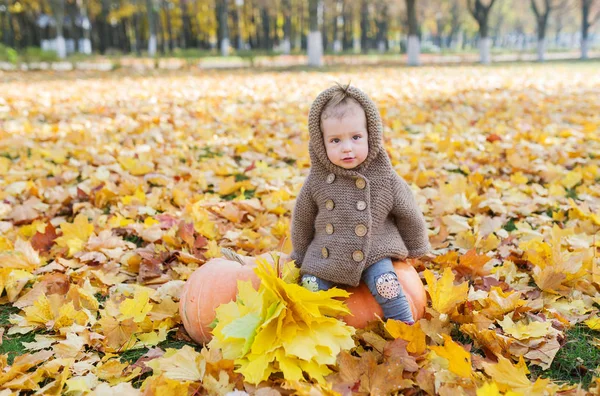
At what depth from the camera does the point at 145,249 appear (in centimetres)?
280

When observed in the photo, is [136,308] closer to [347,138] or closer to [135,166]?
[347,138]

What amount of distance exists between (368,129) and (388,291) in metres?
0.60

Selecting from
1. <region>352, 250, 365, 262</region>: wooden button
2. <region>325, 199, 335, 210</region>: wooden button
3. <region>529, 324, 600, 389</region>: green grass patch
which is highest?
<region>325, 199, 335, 210</region>: wooden button

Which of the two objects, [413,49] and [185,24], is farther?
[185,24]

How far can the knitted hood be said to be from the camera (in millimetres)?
2010

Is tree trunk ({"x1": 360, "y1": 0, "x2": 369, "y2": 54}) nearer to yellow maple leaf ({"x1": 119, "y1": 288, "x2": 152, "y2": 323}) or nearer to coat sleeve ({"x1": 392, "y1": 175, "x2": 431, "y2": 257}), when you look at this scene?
coat sleeve ({"x1": 392, "y1": 175, "x2": 431, "y2": 257})

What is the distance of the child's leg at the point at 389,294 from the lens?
1.95m

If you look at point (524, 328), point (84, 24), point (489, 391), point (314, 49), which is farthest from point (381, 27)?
point (489, 391)

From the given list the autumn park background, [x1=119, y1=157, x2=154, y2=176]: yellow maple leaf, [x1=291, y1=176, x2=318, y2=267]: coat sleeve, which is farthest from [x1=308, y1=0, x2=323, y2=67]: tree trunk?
[x1=291, y1=176, x2=318, y2=267]: coat sleeve

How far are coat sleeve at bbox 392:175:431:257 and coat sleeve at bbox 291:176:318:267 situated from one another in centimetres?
33

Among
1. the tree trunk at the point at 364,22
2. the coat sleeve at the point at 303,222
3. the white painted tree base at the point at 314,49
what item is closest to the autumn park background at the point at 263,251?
the coat sleeve at the point at 303,222

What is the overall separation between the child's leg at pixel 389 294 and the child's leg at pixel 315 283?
17 centimetres

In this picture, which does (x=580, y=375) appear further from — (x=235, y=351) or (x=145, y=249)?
(x=145, y=249)

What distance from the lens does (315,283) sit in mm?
2045
